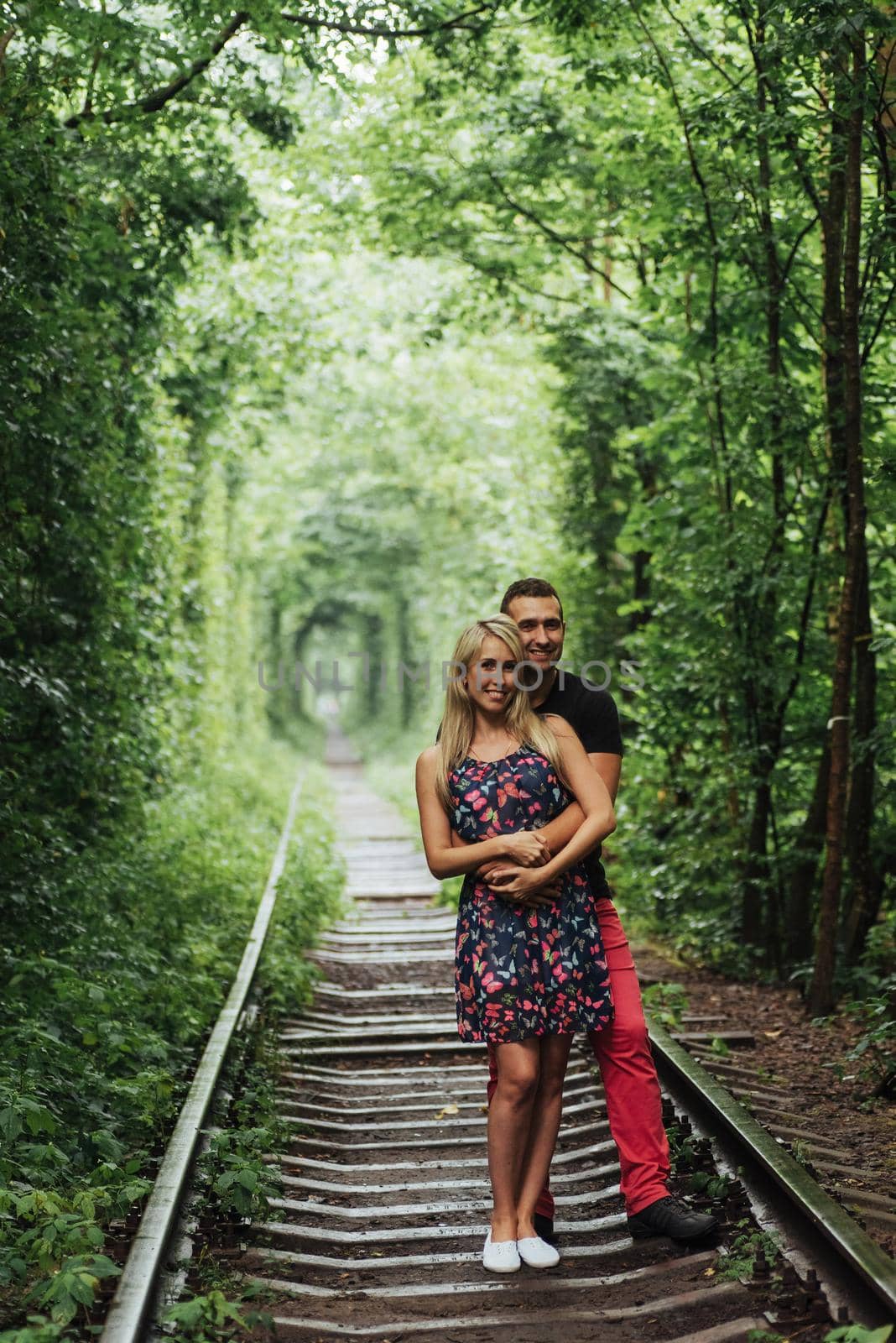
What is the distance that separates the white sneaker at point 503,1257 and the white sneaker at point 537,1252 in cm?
3

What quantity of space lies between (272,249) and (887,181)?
1092 cm

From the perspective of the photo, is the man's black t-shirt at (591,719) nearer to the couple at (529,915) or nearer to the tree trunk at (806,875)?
the couple at (529,915)

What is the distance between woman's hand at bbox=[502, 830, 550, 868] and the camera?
385 cm

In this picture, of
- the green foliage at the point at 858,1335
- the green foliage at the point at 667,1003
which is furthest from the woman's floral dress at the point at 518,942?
the green foliage at the point at 667,1003

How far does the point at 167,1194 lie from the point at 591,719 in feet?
6.64

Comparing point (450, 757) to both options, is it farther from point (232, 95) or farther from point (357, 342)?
point (357, 342)

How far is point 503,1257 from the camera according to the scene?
399cm

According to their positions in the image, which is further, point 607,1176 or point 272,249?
point 272,249

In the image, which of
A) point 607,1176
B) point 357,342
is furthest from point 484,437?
point 607,1176

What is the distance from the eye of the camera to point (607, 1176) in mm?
4953

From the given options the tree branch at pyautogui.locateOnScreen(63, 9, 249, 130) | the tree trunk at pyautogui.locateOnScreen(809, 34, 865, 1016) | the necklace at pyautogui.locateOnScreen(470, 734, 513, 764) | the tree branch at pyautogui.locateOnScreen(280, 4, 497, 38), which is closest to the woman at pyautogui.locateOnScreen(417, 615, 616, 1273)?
the necklace at pyautogui.locateOnScreen(470, 734, 513, 764)

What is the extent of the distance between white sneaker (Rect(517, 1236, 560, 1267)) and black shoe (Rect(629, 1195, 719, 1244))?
30 centimetres

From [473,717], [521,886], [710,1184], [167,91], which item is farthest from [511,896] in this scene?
[167,91]

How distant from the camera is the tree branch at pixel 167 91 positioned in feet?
25.5
